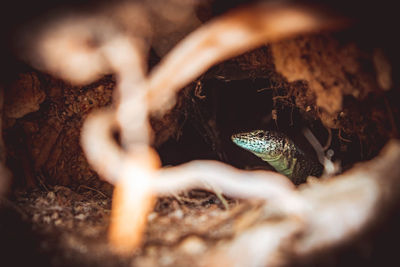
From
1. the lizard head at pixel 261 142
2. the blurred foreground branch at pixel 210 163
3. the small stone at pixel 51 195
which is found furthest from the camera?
the lizard head at pixel 261 142

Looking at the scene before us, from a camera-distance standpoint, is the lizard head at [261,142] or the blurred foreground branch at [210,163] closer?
the blurred foreground branch at [210,163]

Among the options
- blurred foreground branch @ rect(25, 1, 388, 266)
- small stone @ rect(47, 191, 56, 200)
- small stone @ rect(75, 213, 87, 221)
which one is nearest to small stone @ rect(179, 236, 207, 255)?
blurred foreground branch @ rect(25, 1, 388, 266)

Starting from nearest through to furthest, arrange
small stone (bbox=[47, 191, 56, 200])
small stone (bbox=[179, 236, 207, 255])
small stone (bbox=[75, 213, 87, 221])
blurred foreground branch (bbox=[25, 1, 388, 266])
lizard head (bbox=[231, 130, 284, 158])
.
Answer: blurred foreground branch (bbox=[25, 1, 388, 266]) < small stone (bbox=[179, 236, 207, 255]) < small stone (bbox=[75, 213, 87, 221]) < small stone (bbox=[47, 191, 56, 200]) < lizard head (bbox=[231, 130, 284, 158])

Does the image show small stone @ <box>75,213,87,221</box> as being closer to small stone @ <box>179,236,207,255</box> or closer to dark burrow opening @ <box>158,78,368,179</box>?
small stone @ <box>179,236,207,255</box>

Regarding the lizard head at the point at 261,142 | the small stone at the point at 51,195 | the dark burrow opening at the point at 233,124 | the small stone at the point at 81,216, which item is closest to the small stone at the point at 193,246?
the small stone at the point at 81,216

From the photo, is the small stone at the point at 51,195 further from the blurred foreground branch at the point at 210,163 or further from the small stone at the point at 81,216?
the blurred foreground branch at the point at 210,163

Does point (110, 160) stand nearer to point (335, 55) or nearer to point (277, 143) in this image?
point (335, 55)

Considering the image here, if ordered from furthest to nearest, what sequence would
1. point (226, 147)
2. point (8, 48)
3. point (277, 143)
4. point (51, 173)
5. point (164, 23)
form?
point (226, 147) < point (277, 143) < point (51, 173) < point (164, 23) < point (8, 48)

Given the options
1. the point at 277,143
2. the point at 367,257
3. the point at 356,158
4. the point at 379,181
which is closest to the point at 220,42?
the point at 379,181

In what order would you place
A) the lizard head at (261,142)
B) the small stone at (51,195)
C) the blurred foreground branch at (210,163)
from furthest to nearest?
the lizard head at (261,142)
the small stone at (51,195)
the blurred foreground branch at (210,163)
